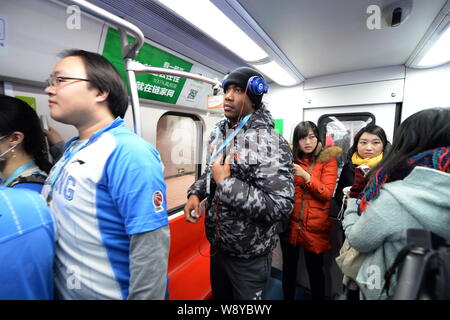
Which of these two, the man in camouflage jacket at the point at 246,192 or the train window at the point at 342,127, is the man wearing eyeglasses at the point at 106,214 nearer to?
the man in camouflage jacket at the point at 246,192

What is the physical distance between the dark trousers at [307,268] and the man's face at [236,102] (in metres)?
1.64

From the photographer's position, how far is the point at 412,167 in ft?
2.77

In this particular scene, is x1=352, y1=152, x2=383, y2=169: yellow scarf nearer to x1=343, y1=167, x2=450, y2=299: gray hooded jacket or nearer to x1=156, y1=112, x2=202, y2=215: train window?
x1=343, y1=167, x2=450, y2=299: gray hooded jacket

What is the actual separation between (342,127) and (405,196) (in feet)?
10.7

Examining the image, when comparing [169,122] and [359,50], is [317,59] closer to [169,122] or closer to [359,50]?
[359,50]

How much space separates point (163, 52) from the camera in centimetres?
193

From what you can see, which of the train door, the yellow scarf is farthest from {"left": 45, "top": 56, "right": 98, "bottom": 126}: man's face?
the train door

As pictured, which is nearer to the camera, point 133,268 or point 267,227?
point 133,268

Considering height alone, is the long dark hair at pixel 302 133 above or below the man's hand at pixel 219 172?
above

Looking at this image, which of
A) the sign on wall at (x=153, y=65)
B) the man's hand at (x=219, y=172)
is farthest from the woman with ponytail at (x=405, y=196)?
the sign on wall at (x=153, y=65)

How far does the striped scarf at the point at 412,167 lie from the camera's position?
2.46ft
